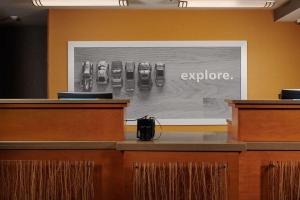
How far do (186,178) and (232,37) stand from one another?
333cm

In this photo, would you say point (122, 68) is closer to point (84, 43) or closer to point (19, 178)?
point (84, 43)

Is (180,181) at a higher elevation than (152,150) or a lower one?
lower

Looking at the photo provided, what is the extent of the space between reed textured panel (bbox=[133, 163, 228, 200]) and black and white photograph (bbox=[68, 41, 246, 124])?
2.93m

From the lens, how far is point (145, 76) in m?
5.68

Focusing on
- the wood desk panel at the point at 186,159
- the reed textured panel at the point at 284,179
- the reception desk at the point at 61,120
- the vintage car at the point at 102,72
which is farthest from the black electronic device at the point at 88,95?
the vintage car at the point at 102,72

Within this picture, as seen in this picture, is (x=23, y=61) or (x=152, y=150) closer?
(x=152, y=150)

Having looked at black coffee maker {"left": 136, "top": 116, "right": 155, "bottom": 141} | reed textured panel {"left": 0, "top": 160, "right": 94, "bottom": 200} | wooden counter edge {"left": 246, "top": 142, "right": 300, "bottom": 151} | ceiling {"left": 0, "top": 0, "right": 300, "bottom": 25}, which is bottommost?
reed textured panel {"left": 0, "top": 160, "right": 94, "bottom": 200}

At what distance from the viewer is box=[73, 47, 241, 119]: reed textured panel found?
5695 mm

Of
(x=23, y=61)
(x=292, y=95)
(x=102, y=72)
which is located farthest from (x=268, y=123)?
(x=23, y=61)

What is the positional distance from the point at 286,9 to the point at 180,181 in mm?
3253

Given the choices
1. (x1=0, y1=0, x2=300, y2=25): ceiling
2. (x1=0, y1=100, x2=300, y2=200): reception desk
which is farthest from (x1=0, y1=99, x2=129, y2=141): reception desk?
(x1=0, y1=0, x2=300, y2=25): ceiling

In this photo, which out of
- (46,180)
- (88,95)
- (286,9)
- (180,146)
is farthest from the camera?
(286,9)

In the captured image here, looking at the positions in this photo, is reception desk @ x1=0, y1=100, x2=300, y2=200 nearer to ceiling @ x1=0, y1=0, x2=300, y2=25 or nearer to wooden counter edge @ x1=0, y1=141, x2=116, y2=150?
wooden counter edge @ x1=0, y1=141, x2=116, y2=150

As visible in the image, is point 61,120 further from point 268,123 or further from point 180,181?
point 268,123
